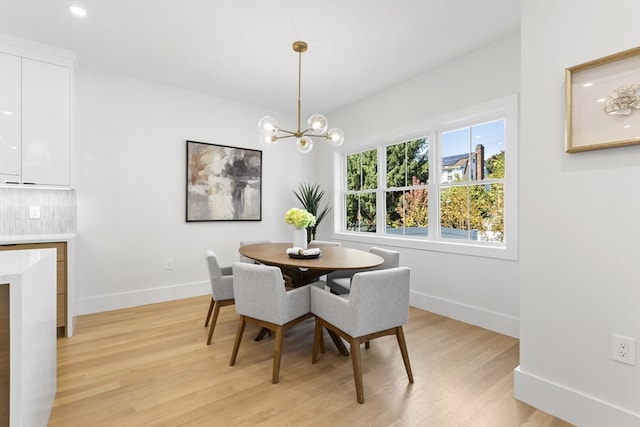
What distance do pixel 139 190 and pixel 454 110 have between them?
3.71 metres

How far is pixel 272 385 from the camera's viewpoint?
191 centimetres

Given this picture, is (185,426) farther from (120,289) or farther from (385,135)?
(385,135)

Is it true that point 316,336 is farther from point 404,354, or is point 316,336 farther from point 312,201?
point 312,201

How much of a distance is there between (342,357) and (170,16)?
3.04 metres

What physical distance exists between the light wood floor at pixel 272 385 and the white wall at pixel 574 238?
0.88 ft

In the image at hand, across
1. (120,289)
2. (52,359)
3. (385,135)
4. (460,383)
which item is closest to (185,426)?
(52,359)

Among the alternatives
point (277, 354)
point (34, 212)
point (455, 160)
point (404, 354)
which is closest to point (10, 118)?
point (34, 212)

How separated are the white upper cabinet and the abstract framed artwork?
127 centimetres

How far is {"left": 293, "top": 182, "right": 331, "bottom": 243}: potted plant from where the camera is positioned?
4.58m

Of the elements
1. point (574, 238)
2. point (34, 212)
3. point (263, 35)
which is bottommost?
point (574, 238)

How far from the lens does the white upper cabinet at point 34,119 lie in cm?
262

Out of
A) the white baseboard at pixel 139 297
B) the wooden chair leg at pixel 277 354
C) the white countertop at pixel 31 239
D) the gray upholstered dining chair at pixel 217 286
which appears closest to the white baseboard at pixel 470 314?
the wooden chair leg at pixel 277 354

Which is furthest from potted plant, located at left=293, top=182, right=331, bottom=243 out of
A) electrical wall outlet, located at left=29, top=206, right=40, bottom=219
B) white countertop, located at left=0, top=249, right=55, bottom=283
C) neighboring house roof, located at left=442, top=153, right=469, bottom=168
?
white countertop, located at left=0, top=249, right=55, bottom=283

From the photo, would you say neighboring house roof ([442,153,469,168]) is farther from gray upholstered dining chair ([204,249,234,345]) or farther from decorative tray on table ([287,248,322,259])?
gray upholstered dining chair ([204,249,234,345])
